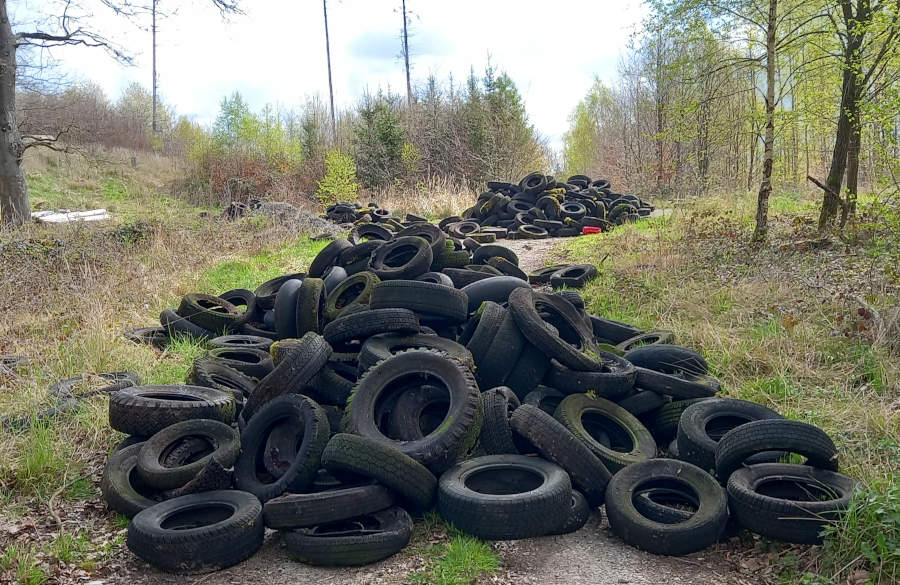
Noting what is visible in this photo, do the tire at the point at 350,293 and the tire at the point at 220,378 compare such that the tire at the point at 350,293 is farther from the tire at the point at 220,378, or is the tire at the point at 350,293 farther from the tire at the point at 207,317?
the tire at the point at 207,317

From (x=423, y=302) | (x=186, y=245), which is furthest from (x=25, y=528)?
(x=186, y=245)

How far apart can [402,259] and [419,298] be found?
2834 mm

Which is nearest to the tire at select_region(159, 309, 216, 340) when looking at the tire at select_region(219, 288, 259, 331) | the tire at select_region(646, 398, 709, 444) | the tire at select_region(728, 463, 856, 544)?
the tire at select_region(219, 288, 259, 331)

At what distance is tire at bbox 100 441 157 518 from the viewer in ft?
14.2

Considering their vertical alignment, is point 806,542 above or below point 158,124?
below

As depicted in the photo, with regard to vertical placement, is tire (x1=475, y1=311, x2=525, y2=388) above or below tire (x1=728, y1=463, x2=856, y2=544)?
above

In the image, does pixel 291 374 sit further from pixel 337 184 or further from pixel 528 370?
pixel 337 184

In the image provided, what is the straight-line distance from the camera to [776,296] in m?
8.33

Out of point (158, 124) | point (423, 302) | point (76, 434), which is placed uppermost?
point (158, 124)

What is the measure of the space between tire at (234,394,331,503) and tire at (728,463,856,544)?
2827 millimetres

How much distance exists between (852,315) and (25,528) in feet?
26.8

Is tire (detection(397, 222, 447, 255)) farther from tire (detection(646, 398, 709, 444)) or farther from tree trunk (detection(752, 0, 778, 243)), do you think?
tree trunk (detection(752, 0, 778, 243))

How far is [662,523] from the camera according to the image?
4.01 metres

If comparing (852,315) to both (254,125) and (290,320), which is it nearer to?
(290,320)
